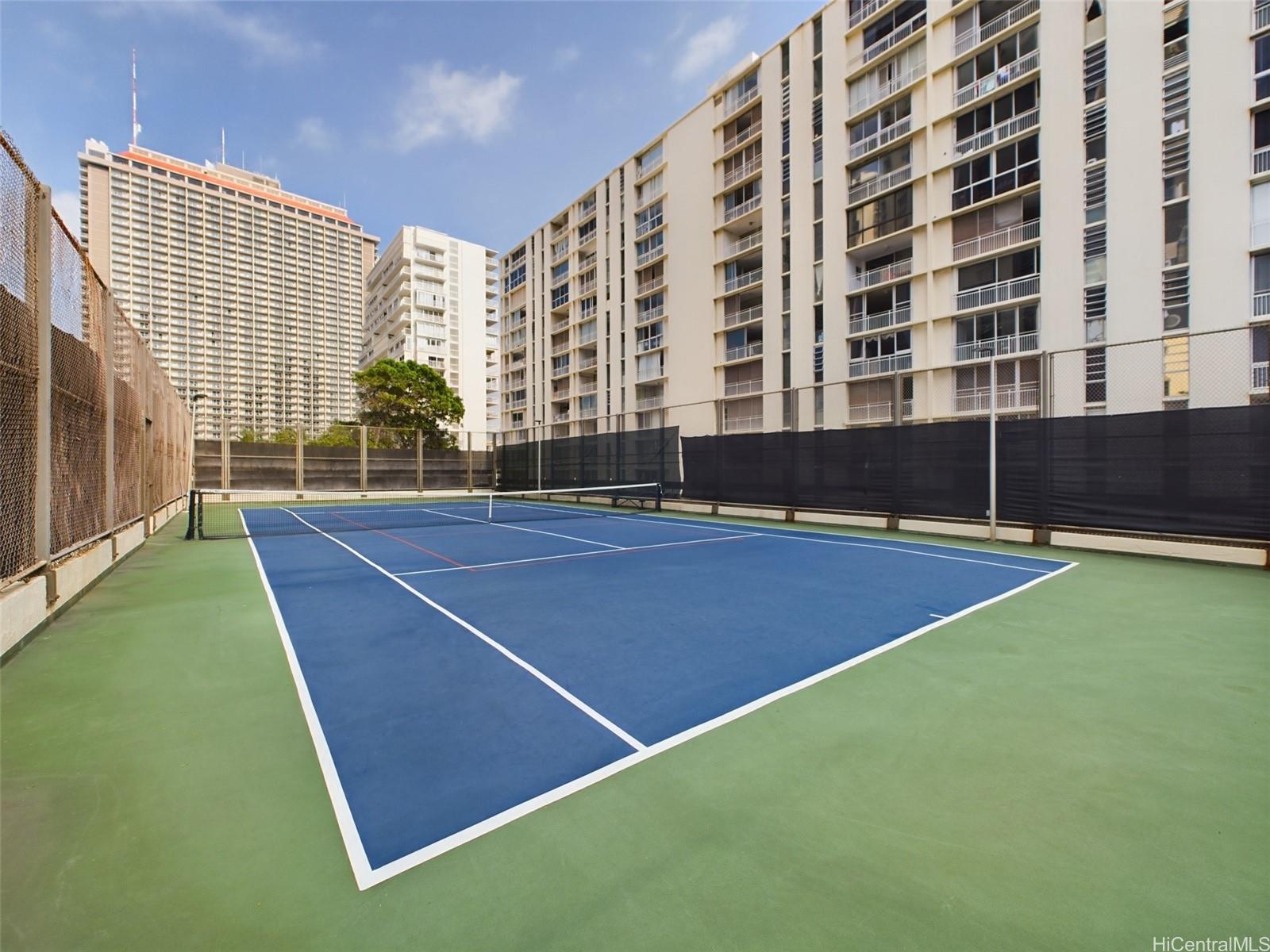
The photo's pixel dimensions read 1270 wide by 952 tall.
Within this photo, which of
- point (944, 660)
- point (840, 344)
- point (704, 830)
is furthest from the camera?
point (840, 344)

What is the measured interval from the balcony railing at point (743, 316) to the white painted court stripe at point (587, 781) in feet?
93.9

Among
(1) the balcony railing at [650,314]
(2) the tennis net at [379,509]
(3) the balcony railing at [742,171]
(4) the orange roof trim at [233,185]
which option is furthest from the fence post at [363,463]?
(4) the orange roof trim at [233,185]

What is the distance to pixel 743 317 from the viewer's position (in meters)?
31.7

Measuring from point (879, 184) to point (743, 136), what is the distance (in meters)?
9.29

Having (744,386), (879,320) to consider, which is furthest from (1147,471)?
(744,386)

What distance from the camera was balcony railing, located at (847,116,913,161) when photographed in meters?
25.1

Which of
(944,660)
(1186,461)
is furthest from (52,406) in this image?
(1186,461)

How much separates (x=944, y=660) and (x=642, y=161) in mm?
41674

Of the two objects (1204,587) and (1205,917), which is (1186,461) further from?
(1205,917)

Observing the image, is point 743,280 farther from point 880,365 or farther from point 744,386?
point 880,365

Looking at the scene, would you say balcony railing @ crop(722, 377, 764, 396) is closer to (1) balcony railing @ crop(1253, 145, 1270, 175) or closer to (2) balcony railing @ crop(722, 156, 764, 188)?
(2) balcony railing @ crop(722, 156, 764, 188)

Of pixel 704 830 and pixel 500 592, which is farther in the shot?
pixel 500 592

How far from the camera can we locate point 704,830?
2.16m

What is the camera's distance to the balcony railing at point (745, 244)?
30.6 metres
